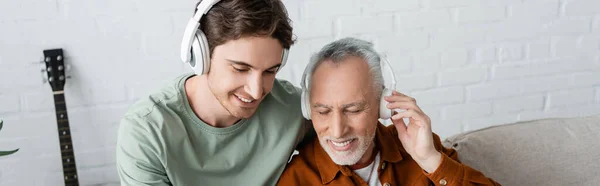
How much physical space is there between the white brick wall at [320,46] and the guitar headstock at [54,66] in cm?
4

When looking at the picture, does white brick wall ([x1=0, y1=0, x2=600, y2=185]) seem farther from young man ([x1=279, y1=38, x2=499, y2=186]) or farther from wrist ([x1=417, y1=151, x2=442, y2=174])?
wrist ([x1=417, y1=151, x2=442, y2=174])

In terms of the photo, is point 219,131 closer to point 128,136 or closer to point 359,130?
point 128,136

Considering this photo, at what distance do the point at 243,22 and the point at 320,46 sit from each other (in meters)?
1.32

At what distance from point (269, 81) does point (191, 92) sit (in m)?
0.25

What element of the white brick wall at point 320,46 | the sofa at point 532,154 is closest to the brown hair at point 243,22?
the sofa at point 532,154

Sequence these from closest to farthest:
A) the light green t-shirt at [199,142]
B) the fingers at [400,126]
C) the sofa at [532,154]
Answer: the light green t-shirt at [199,142], the fingers at [400,126], the sofa at [532,154]

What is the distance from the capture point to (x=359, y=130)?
1.95 m

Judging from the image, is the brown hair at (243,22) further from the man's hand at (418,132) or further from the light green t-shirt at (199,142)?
the man's hand at (418,132)

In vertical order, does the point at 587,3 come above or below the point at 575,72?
above

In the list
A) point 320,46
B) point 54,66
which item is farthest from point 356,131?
point 54,66

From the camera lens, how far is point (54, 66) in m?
2.71

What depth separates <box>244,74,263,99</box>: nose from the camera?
5.67ft

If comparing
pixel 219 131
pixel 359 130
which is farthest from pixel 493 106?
pixel 219 131

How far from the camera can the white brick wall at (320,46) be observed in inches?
109
